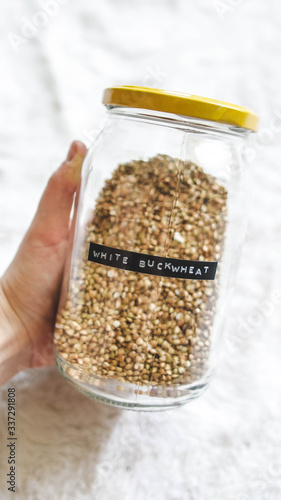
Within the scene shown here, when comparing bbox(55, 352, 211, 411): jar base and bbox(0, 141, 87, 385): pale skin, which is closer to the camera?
bbox(55, 352, 211, 411): jar base

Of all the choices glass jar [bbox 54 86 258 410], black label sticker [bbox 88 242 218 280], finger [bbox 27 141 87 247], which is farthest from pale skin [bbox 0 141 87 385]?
black label sticker [bbox 88 242 218 280]

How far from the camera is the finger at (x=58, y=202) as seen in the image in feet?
2.70

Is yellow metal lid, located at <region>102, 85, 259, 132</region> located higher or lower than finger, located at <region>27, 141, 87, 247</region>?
higher

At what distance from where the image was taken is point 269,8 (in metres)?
1.02

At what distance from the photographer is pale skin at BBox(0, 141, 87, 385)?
2.77 ft

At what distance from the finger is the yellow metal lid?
184mm

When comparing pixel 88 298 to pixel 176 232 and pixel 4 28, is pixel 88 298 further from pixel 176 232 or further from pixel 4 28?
pixel 4 28

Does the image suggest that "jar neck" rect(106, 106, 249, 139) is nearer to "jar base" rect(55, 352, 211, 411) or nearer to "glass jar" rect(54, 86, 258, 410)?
"glass jar" rect(54, 86, 258, 410)

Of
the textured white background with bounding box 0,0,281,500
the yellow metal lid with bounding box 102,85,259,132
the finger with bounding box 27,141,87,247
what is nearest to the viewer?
the yellow metal lid with bounding box 102,85,259,132

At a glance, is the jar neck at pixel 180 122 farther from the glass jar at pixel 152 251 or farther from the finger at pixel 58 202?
the finger at pixel 58 202

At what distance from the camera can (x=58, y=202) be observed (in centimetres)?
84

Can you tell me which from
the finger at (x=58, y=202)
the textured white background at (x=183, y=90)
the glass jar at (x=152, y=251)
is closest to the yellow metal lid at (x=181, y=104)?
the glass jar at (x=152, y=251)

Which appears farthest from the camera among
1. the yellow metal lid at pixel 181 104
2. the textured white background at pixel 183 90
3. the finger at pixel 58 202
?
the textured white background at pixel 183 90

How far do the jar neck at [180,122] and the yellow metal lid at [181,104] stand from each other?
18 mm
